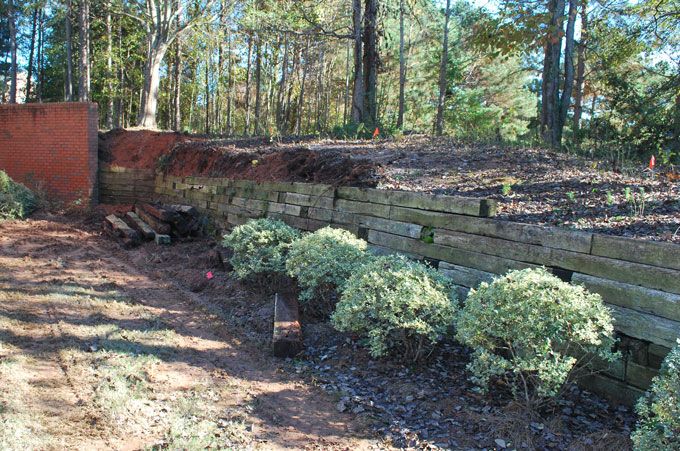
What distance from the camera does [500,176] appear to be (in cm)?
554

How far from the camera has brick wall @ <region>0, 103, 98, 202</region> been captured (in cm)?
1163

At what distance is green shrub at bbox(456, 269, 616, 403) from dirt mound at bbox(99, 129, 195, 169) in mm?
10231

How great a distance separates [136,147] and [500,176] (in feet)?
32.6

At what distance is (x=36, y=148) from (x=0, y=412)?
10.9 metres

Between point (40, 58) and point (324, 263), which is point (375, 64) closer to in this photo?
point (324, 263)

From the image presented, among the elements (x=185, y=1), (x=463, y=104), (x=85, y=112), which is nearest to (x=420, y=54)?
(x=463, y=104)

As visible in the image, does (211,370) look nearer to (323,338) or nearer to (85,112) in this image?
(323,338)

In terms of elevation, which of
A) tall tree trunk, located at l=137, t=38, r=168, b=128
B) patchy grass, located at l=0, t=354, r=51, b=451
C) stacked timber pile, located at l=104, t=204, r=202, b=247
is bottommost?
patchy grass, located at l=0, t=354, r=51, b=451

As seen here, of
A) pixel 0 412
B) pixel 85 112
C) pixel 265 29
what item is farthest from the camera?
pixel 265 29

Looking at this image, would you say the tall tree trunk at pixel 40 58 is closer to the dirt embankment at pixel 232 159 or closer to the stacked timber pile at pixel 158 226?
the dirt embankment at pixel 232 159

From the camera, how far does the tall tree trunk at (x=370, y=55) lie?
12797 mm

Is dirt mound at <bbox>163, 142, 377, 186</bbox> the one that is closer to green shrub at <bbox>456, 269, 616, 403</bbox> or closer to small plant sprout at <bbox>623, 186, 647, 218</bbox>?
small plant sprout at <bbox>623, 186, 647, 218</bbox>

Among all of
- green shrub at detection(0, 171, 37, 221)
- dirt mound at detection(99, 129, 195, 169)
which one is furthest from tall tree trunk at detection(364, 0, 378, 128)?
green shrub at detection(0, 171, 37, 221)

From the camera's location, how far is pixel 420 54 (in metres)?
27.2
